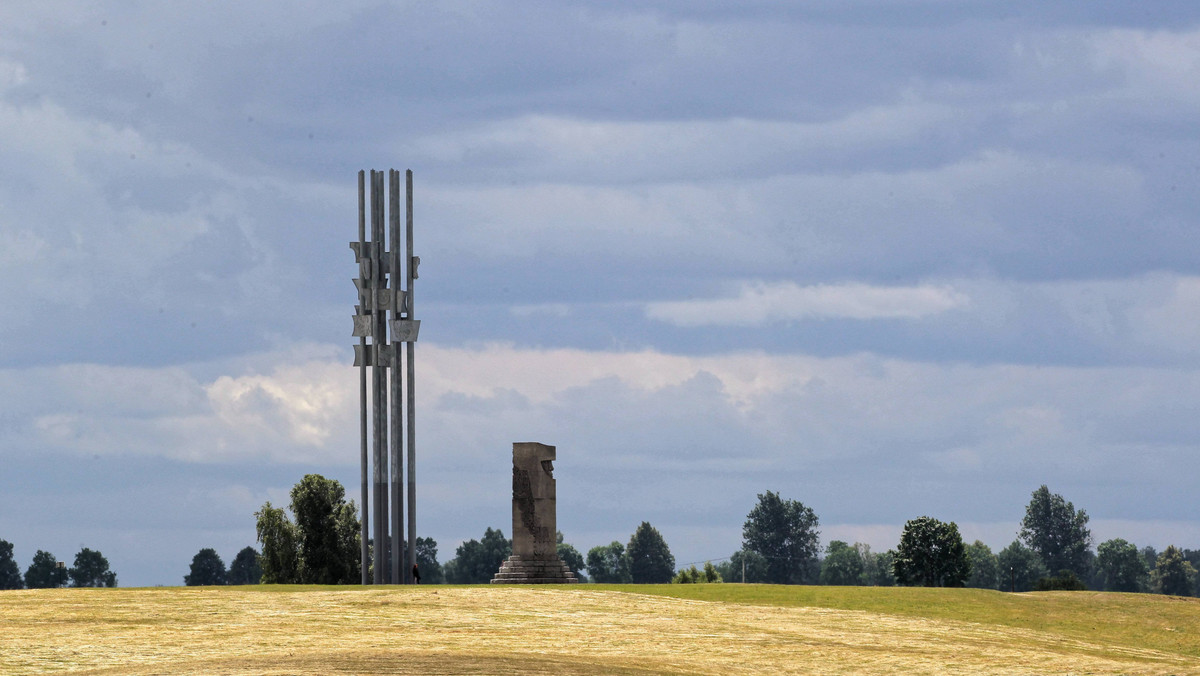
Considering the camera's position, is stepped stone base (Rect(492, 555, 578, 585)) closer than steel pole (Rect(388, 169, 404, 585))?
Yes

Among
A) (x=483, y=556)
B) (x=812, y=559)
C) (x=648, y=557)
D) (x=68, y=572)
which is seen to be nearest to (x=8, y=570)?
(x=68, y=572)

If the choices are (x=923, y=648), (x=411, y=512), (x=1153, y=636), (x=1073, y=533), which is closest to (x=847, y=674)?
(x=923, y=648)

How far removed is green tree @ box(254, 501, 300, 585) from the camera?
247 feet

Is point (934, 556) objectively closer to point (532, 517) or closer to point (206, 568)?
point (532, 517)

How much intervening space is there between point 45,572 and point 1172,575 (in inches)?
4644

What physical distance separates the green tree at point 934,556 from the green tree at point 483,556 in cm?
7683

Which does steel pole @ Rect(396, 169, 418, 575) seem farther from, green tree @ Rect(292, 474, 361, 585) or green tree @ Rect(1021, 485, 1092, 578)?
green tree @ Rect(1021, 485, 1092, 578)

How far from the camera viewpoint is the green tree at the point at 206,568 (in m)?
165

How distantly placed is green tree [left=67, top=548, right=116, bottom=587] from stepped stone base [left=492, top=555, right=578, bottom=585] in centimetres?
10277

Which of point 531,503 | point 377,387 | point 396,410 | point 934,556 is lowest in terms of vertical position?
point 934,556

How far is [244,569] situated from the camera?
555ft

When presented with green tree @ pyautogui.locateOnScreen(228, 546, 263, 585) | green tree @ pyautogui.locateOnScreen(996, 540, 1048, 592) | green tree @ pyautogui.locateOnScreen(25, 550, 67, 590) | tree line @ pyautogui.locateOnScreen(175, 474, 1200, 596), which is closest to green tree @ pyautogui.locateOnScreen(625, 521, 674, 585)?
tree line @ pyautogui.locateOnScreen(175, 474, 1200, 596)

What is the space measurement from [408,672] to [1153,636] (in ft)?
75.1

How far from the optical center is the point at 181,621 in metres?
34.7
